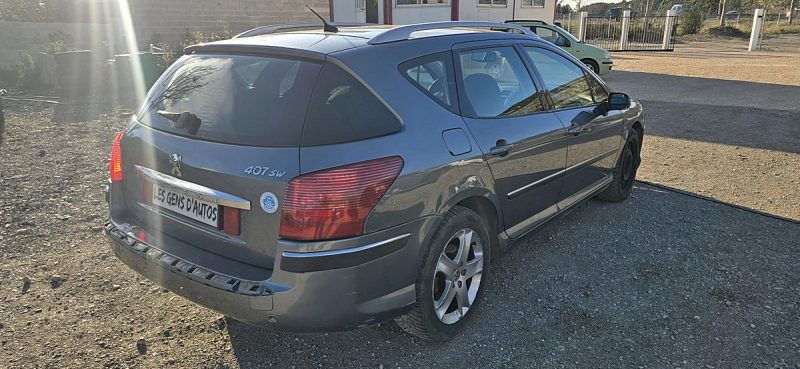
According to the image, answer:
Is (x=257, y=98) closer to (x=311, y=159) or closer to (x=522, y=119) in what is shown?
(x=311, y=159)

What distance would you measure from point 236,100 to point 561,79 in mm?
2465

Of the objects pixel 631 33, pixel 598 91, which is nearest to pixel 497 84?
pixel 598 91

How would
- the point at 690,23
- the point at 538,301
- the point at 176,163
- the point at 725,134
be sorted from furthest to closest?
the point at 690,23
the point at 725,134
the point at 538,301
the point at 176,163

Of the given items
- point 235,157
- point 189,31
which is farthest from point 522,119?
point 189,31

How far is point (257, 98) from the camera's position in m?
2.50

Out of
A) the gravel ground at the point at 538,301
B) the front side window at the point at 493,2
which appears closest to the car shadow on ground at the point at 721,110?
the gravel ground at the point at 538,301

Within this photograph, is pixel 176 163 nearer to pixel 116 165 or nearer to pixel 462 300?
pixel 116 165

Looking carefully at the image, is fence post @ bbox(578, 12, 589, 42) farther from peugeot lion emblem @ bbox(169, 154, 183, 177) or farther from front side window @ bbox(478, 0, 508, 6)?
peugeot lion emblem @ bbox(169, 154, 183, 177)

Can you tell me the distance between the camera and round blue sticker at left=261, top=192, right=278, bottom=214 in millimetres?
2234

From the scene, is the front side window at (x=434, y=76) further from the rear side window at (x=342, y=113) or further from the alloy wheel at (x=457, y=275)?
the alloy wheel at (x=457, y=275)

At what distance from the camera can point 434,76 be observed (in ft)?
9.31

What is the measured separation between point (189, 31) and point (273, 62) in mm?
15420

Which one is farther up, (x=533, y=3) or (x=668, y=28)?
(x=533, y=3)

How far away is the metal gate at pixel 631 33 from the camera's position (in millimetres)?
26766
